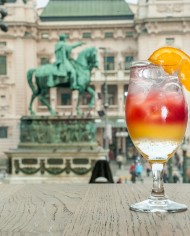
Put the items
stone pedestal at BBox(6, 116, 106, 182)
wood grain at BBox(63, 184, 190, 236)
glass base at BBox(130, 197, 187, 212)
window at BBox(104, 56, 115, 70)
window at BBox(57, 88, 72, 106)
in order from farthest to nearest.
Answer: window at BBox(104, 56, 115, 70), window at BBox(57, 88, 72, 106), stone pedestal at BBox(6, 116, 106, 182), glass base at BBox(130, 197, 187, 212), wood grain at BBox(63, 184, 190, 236)

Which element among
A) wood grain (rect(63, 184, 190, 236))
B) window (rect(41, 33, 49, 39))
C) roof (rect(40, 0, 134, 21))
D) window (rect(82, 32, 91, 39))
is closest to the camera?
wood grain (rect(63, 184, 190, 236))

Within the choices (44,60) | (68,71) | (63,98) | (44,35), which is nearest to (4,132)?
(63,98)

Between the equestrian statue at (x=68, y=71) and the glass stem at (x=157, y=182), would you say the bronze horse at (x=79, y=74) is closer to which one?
the equestrian statue at (x=68, y=71)

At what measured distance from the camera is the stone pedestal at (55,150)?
2316cm

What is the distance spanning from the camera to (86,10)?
190 ft

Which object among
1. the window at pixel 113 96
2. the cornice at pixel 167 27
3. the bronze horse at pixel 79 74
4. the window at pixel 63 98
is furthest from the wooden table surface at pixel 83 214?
the window at pixel 63 98

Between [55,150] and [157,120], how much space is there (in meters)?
21.9

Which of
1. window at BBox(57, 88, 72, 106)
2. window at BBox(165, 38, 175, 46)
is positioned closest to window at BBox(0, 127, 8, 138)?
window at BBox(57, 88, 72, 106)

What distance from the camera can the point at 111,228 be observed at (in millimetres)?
1821

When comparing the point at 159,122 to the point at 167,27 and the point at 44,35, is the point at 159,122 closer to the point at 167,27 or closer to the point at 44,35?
the point at 167,27

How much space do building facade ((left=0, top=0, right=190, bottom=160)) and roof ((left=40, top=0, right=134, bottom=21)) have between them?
81 mm

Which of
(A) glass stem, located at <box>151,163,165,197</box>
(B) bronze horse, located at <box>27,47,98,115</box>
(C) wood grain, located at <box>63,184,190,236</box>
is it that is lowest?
(C) wood grain, located at <box>63,184,190,236</box>

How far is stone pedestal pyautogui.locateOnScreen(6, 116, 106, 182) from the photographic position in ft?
76.0

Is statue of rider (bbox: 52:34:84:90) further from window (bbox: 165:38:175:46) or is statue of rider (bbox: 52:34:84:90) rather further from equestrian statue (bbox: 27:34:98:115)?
window (bbox: 165:38:175:46)
